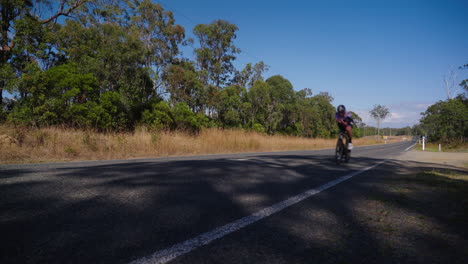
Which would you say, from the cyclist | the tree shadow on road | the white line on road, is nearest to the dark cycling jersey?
the cyclist

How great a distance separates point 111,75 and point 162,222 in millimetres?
24153

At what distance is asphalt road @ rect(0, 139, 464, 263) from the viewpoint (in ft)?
5.65

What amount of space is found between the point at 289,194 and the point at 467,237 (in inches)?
72.2

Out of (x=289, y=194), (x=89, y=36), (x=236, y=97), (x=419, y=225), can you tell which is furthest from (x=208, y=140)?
(x=236, y=97)

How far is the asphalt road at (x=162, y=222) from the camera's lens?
172 cm

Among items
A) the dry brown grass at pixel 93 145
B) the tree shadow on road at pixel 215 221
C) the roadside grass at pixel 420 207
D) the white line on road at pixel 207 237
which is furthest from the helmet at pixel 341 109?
the dry brown grass at pixel 93 145

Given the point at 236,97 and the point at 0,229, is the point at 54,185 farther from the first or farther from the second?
the point at 236,97

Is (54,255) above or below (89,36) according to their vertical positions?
below

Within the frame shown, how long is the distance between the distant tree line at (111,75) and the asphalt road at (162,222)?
32.4 feet

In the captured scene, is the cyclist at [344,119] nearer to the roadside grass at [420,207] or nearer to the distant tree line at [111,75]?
the roadside grass at [420,207]

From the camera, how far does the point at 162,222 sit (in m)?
2.29

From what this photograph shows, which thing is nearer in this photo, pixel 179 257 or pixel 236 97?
pixel 179 257

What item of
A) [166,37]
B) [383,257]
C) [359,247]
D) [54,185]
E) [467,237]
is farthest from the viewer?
[166,37]

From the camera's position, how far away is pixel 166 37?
3394cm
